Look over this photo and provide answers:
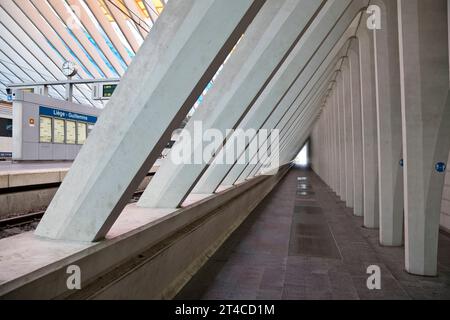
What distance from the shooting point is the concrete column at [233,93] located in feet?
14.8

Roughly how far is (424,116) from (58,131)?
41.5 feet

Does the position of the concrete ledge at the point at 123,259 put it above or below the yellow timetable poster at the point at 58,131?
below

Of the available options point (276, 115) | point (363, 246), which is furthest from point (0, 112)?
point (363, 246)

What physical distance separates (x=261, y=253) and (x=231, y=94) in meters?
2.83

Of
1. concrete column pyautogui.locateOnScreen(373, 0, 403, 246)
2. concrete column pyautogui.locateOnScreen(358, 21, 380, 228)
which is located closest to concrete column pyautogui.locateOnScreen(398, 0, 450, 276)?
concrete column pyautogui.locateOnScreen(373, 0, 403, 246)

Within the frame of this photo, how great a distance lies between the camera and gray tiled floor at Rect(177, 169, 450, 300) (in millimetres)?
4168

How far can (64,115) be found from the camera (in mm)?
13773

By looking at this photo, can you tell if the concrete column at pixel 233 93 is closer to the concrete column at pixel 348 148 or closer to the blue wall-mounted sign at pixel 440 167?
the blue wall-mounted sign at pixel 440 167

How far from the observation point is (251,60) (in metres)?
4.77

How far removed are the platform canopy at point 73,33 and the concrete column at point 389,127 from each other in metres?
14.3

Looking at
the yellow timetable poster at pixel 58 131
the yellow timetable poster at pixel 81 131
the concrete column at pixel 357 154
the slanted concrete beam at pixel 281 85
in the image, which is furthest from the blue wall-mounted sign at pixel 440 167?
the yellow timetable poster at pixel 81 131

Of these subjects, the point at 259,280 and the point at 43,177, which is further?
the point at 43,177

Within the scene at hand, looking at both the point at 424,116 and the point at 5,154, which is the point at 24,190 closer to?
the point at 424,116

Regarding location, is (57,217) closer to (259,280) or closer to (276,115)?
(259,280)
